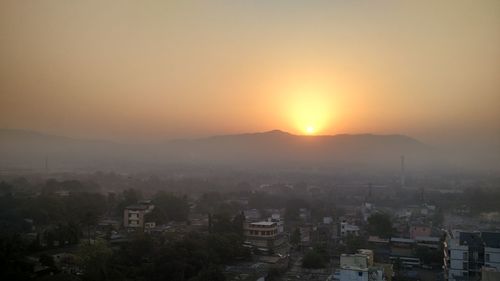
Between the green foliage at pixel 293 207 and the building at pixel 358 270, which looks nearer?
the building at pixel 358 270

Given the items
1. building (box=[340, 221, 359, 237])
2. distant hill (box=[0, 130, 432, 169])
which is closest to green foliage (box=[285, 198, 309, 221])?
building (box=[340, 221, 359, 237])

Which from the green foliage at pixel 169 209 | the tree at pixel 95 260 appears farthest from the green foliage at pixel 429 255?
the green foliage at pixel 169 209

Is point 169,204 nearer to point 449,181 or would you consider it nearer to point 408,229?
point 408,229

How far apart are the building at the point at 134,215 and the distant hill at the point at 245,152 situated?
364 cm

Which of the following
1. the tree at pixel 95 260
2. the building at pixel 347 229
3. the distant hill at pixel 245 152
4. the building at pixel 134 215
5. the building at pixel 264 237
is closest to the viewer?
the tree at pixel 95 260

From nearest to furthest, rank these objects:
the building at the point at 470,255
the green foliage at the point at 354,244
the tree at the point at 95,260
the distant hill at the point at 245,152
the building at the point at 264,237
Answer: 1. the tree at the point at 95,260
2. the building at the point at 470,255
3. the green foliage at the point at 354,244
4. the building at the point at 264,237
5. the distant hill at the point at 245,152

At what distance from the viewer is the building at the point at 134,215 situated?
8594 mm

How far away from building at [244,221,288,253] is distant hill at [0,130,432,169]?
6.05 metres

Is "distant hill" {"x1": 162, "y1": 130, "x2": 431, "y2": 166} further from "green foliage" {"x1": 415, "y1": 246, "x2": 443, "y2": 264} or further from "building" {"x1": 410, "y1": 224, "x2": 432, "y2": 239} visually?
"green foliage" {"x1": 415, "y1": 246, "x2": 443, "y2": 264}

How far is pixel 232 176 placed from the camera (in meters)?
20.6

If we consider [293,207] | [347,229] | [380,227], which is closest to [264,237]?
[347,229]

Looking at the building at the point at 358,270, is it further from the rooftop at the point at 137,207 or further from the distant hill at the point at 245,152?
the distant hill at the point at 245,152

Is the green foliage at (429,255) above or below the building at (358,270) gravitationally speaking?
below

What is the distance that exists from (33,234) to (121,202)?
8.33ft
